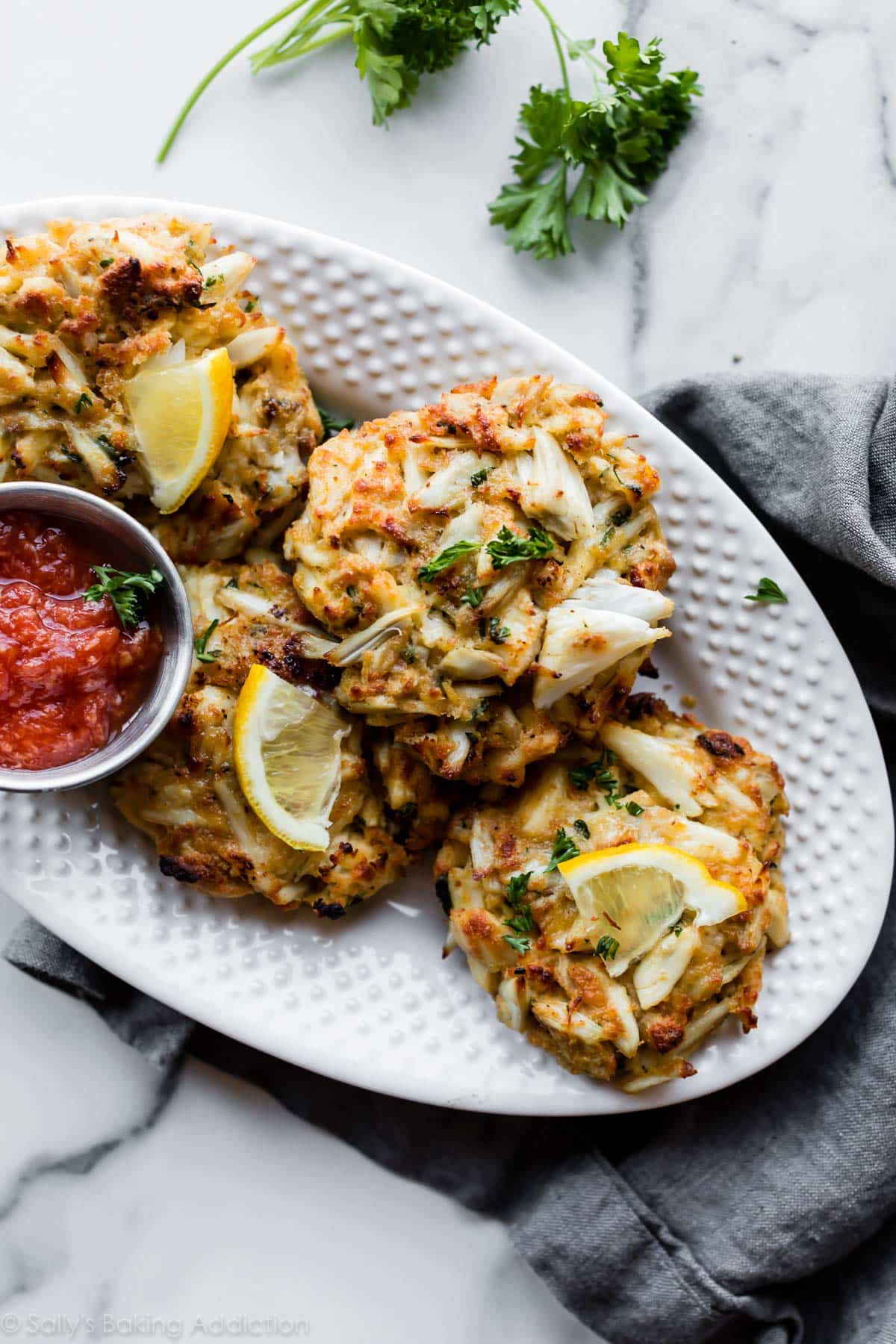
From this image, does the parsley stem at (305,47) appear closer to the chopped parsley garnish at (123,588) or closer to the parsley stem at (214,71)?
the parsley stem at (214,71)

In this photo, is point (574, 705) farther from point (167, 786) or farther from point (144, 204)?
point (144, 204)

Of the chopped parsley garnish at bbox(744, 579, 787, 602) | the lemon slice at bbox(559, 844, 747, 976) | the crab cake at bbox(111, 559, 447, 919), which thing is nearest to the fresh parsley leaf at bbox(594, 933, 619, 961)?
the lemon slice at bbox(559, 844, 747, 976)

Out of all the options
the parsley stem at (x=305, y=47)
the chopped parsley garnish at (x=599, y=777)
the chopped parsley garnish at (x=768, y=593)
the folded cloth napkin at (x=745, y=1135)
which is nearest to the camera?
the chopped parsley garnish at (x=599, y=777)

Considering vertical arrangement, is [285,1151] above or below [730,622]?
below

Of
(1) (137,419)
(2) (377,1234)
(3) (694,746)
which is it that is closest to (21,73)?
(1) (137,419)

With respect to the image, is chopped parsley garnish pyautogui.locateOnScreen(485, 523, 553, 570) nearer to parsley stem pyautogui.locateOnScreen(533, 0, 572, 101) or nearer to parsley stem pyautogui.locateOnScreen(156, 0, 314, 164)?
parsley stem pyautogui.locateOnScreen(533, 0, 572, 101)

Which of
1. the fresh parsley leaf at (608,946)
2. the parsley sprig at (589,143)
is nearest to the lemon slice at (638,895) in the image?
the fresh parsley leaf at (608,946)
